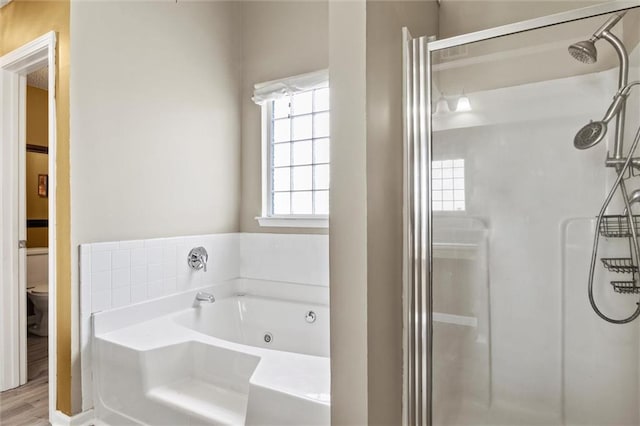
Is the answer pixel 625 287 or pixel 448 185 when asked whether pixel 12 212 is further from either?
pixel 625 287

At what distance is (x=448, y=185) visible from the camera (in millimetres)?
1517

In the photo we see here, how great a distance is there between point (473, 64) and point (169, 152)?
194 cm

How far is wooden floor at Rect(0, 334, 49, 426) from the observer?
2113 mm

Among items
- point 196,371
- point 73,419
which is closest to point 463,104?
point 196,371

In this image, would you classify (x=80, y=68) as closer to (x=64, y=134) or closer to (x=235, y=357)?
(x=64, y=134)

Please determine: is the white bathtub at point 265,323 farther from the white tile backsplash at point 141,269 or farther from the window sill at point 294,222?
the window sill at point 294,222

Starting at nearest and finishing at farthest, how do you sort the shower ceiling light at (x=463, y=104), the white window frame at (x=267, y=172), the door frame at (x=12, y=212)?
1. the shower ceiling light at (x=463, y=104)
2. the door frame at (x=12, y=212)
3. the white window frame at (x=267, y=172)

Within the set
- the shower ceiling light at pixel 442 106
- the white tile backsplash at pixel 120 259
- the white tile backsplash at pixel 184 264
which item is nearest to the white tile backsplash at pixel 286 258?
the white tile backsplash at pixel 184 264

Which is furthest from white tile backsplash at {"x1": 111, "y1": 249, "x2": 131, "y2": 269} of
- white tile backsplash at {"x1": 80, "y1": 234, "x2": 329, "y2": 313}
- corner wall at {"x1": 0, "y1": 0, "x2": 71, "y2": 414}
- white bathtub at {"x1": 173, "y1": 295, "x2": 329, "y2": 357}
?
white bathtub at {"x1": 173, "y1": 295, "x2": 329, "y2": 357}

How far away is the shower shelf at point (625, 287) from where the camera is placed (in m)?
1.35

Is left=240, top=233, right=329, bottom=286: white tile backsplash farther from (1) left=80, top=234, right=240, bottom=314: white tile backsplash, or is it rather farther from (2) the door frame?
(2) the door frame

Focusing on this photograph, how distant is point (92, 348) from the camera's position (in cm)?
206

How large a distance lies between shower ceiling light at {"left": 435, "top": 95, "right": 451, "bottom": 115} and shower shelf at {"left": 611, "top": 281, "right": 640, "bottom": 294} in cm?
88

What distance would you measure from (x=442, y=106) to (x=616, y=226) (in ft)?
2.48
